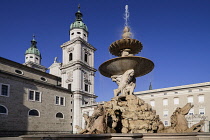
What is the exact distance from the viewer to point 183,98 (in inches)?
1431

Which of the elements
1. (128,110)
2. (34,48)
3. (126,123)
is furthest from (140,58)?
(34,48)

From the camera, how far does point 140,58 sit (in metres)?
11.0

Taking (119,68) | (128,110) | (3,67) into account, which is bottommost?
(128,110)

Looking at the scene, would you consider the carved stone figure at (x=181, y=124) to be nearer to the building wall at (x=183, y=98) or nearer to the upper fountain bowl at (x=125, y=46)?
the upper fountain bowl at (x=125, y=46)

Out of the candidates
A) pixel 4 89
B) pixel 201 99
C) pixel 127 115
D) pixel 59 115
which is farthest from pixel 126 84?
pixel 201 99

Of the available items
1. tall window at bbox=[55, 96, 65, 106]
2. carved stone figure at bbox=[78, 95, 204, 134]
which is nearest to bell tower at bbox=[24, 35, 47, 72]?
tall window at bbox=[55, 96, 65, 106]

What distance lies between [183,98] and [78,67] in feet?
75.3

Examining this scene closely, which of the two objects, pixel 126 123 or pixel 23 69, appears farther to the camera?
pixel 23 69

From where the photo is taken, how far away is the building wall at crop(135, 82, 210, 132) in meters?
33.4

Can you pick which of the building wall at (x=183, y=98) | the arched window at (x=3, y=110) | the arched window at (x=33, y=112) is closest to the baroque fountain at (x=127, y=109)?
the arched window at (x=3, y=110)

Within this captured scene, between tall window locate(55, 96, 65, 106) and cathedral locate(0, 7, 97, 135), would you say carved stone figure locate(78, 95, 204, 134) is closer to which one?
cathedral locate(0, 7, 97, 135)

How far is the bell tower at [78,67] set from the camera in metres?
40.1

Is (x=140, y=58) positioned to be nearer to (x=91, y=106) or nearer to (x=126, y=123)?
(x=126, y=123)

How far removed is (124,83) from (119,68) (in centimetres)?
102
